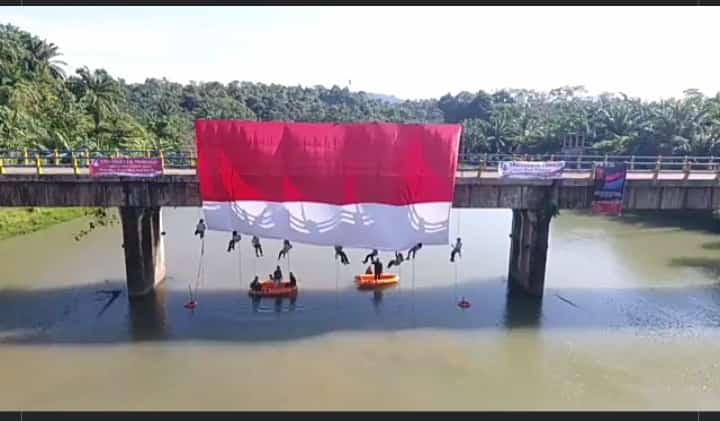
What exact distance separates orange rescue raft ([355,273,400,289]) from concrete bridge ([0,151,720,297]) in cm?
493

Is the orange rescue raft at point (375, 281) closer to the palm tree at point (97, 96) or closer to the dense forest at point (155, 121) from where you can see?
the dense forest at point (155, 121)

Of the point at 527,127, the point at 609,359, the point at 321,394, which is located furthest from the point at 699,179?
the point at 527,127

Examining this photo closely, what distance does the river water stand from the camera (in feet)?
54.2

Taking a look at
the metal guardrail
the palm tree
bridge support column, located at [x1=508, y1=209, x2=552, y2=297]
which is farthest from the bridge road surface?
the palm tree

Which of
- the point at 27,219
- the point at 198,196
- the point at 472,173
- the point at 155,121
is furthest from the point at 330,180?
the point at 155,121

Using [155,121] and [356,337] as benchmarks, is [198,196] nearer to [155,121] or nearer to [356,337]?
[356,337]

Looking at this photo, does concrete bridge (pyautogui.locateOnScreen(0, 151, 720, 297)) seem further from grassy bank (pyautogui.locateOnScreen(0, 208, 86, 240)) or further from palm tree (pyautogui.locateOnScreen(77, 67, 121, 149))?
palm tree (pyautogui.locateOnScreen(77, 67, 121, 149))

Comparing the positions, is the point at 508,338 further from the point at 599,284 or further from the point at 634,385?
the point at 599,284

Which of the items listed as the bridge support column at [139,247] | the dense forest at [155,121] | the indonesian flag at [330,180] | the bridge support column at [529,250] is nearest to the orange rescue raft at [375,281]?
the bridge support column at [529,250]

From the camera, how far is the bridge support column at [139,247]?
23062mm

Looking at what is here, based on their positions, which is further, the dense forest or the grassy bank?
the dense forest

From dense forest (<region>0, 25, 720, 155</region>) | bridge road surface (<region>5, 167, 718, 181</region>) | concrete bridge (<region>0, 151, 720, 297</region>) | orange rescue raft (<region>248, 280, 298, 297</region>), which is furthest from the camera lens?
dense forest (<region>0, 25, 720, 155</region>)

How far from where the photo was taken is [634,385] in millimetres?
17375

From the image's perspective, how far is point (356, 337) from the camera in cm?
2036
